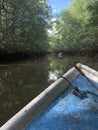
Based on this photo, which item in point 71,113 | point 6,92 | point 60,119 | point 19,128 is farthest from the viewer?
point 6,92

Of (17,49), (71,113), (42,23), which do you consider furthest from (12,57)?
(71,113)

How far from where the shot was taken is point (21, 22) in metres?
24.3

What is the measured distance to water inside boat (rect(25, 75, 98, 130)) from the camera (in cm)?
271

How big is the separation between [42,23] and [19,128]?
2445cm

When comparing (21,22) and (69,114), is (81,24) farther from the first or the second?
(69,114)

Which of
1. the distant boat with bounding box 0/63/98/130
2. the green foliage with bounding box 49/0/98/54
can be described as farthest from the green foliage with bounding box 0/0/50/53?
the distant boat with bounding box 0/63/98/130

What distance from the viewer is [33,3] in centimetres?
2417

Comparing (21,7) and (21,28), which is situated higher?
(21,7)

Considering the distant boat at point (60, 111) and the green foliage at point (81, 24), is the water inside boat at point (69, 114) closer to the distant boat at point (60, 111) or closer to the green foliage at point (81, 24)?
the distant boat at point (60, 111)

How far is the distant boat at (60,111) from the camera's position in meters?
2.58

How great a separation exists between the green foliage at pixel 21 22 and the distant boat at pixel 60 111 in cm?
1887

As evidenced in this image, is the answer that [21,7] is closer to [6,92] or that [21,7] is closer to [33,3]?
[33,3]

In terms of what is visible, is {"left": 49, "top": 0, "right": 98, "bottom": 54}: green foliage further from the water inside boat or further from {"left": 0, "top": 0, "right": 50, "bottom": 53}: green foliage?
the water inside boat

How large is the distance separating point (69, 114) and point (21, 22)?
2203 cm
